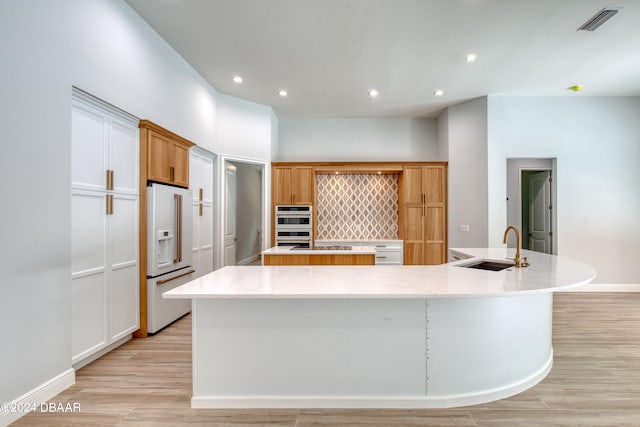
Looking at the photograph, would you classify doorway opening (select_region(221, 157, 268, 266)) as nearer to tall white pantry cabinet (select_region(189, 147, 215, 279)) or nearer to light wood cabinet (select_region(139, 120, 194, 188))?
tall white pantry cabinet (select_region(189, 147, 215, 279))

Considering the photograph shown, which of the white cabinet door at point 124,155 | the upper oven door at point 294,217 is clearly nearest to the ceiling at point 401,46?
the white cabinet door at point 124,155

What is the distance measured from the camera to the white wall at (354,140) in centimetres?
593

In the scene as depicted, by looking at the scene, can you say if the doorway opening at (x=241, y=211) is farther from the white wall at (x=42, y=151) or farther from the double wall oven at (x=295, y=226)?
the white wall at (x=42, y=151)

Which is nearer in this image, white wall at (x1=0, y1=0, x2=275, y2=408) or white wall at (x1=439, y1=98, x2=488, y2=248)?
white wall at (x1=0, y1=0, x2=275, y2=408)

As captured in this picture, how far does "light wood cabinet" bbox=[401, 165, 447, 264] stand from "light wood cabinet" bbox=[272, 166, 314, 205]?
1716 mm

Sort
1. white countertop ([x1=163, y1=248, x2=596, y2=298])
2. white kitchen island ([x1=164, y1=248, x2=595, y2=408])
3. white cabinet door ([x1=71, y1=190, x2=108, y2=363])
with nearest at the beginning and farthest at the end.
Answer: white countertop ([x1=163, y1=248, x2=596, y2=298]) → white kitchen island ([x1=164, y1=248, x2=595, y2=408]) → white cabinet door ([x1=71, y1=190, x2=108, y2=363])

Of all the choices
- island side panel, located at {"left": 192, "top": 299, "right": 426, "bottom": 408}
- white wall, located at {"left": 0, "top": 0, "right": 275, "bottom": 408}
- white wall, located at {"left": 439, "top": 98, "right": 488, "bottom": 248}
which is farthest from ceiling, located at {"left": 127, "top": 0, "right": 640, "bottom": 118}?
island side panel, located at {"left": 192, "top": 299, "right": 426, "bottom": 408}

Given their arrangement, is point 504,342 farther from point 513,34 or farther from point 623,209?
point 623,209

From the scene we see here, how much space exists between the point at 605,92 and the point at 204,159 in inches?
243

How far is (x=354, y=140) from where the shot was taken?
597cm

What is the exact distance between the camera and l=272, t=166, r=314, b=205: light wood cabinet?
543cm

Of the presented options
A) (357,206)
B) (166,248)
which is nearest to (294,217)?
(357,206)

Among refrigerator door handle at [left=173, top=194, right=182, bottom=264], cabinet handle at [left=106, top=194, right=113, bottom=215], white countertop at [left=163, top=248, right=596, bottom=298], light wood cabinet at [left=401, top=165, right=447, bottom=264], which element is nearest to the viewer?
white countertop at [left=163, top=248, right=596, bottom=298]

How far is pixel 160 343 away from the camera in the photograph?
115 inches
